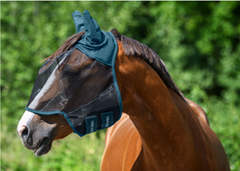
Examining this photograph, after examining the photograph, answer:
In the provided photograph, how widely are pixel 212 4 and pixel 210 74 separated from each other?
240 cm

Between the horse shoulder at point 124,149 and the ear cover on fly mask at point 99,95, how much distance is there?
20.2 inches

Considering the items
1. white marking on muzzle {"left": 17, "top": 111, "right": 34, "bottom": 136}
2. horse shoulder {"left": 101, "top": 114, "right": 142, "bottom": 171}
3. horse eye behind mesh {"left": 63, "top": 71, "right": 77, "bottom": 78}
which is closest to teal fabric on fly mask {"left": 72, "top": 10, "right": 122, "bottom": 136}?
horse eye behind mesh {"left": 63, "top": 71, "right": 77, "bottom": 78}

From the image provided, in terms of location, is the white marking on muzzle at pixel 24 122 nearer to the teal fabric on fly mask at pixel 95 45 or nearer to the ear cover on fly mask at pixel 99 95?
the ear cover on fly mask at pixel 99 95

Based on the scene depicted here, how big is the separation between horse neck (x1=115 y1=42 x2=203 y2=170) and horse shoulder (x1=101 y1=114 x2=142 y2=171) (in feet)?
0.71

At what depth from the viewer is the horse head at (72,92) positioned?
1.28 metres

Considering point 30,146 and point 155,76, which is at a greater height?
point 155,76

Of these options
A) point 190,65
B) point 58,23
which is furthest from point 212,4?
point 58,23

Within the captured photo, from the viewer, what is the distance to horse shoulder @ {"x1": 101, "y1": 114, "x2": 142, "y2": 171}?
1.76m

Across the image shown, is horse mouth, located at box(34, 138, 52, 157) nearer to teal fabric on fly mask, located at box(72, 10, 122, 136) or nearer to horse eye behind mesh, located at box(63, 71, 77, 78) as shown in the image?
teal fabric on fly mask, located at box(72, 10, 122, 136)

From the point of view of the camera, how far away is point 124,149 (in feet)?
6.40

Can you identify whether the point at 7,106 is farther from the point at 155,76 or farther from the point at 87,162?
the point at 155,76

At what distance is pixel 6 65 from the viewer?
20.2 ft

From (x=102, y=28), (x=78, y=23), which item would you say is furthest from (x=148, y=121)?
(x=102, y=28)

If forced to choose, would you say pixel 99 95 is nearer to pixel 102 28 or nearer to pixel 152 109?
pixel 152 109
